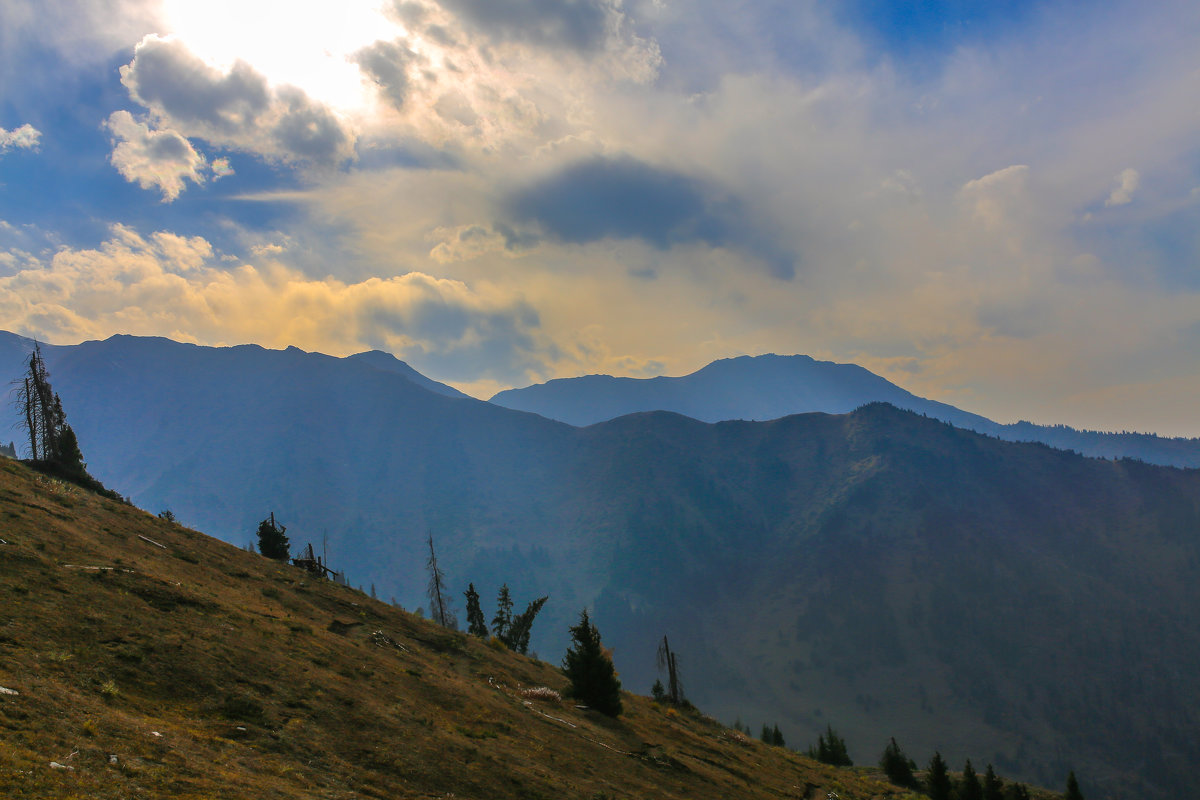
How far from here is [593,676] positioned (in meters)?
38.2

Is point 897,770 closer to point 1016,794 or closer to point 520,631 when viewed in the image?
point 1016,794

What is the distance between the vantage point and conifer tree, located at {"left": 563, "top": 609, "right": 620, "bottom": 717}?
37.6 metres

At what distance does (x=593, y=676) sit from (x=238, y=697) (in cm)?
2337

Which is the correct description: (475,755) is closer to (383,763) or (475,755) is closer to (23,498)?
(383,763)

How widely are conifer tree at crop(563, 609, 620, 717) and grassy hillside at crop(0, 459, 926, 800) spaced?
1.61 meters

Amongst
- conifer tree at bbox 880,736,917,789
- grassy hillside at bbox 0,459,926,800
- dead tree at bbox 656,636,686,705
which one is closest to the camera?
grassy hillside at bbox 0,459,926,800

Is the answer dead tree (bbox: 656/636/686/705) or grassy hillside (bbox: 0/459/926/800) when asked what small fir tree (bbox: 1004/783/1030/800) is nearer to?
dead tree (bbox: 656/636/686/705)

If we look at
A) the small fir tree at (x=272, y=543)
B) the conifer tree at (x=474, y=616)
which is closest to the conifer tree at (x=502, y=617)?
the conifer tree at (x=474, y=616)

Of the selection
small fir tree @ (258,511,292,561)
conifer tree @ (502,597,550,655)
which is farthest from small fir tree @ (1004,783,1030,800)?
small fir tree @ (258,511,292,561)

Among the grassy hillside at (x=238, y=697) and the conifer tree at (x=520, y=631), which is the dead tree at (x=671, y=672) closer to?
the conifer tree at (x=520, y=631)

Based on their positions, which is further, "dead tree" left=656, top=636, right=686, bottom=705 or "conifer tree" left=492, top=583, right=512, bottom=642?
"conifer tree" left=492, top=583, right=512, bottom=642

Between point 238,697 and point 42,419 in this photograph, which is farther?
point 42,419

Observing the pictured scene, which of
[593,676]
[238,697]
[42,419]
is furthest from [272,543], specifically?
[238,697]

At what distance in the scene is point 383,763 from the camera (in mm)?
19125
